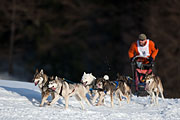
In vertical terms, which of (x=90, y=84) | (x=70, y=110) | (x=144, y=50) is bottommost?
(x=70, y=110)

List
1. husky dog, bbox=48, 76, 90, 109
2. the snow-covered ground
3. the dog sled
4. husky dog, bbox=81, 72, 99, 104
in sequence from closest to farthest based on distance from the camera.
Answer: the snow-covered ground → husky dog, bbox=48, 76, 90, 109 → husky dog, bbox=81, 72, 99, 104 → the dog sled

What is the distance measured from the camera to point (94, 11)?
28750 mm

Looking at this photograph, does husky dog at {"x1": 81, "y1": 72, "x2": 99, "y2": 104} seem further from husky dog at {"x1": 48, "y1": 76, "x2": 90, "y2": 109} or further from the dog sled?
the dog sled

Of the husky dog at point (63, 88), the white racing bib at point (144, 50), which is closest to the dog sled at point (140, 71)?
the white racing bib at point (144, 50)

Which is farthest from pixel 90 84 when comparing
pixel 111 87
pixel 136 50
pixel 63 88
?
pixel 136 50

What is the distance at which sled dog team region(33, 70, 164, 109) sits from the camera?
24.7 feet

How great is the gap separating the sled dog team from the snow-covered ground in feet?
0.72

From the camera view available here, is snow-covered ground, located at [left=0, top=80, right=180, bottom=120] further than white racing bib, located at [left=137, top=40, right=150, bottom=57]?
No

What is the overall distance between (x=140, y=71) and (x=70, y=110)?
9.64 ft

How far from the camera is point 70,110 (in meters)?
7.14

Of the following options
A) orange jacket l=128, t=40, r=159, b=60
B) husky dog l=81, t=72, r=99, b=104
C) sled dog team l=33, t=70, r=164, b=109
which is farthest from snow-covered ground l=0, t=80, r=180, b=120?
orange jacket l=128, t=40, r=159, b=60

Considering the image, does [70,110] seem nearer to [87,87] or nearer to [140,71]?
[87,87]

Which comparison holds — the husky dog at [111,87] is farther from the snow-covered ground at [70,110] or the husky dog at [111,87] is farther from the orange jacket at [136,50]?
the orange jacket at [136,50]

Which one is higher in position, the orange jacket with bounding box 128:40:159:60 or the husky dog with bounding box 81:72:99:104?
the orange jacket with bounding box 128:40:159:60
